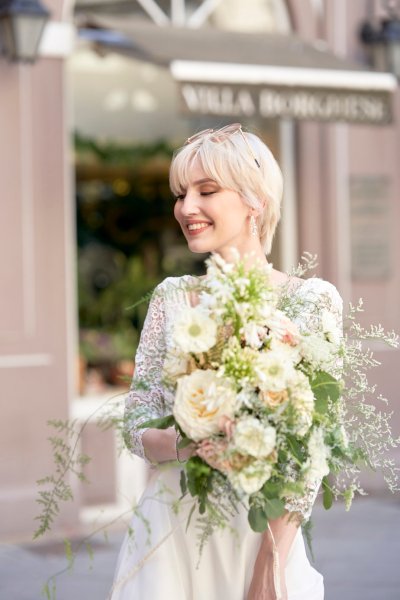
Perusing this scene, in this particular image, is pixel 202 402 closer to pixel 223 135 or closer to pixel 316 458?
pixel 316 458

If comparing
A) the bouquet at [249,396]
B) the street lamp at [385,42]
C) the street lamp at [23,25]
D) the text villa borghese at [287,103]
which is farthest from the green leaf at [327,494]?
the street lamp at [385,42]

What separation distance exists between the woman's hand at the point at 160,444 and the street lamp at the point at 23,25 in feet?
16.0

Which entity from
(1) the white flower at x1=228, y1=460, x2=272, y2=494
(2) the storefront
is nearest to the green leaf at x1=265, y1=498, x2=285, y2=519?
(1) the white flower at x1=228, y1=460, x2=272, y2=494

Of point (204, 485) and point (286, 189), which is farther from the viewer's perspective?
point (286, 189)

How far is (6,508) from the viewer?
6902 mm

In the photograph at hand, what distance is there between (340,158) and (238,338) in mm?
6373

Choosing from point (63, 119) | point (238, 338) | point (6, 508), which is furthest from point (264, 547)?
point (63, 119)

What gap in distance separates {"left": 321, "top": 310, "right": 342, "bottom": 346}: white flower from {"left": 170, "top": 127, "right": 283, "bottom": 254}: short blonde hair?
0.31 meters

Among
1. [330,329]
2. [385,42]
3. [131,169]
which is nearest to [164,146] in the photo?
[131,169]

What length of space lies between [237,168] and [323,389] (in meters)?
0.51

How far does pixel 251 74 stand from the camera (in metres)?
7.20

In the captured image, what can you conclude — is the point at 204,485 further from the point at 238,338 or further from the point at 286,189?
the point at 286,189

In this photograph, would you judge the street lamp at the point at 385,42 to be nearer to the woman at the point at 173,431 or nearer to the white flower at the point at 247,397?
the woman at the point at 173,431

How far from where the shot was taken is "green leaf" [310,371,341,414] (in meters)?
2.28
